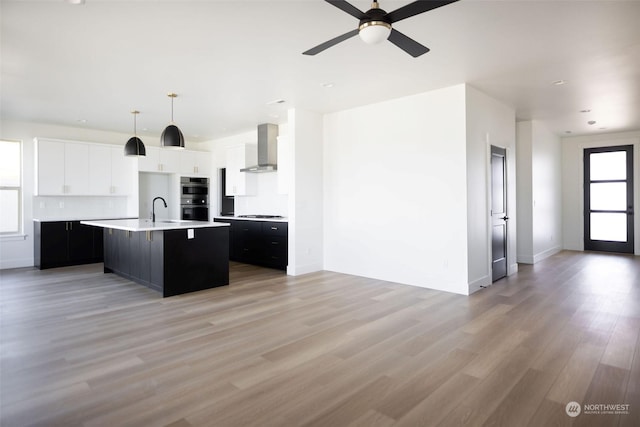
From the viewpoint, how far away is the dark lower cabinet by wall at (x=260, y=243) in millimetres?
6426

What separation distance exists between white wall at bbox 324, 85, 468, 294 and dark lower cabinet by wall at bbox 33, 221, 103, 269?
15.2 ft

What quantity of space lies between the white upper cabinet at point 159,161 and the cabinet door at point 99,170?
2.04ft

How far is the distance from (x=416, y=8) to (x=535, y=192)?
6.31 metres

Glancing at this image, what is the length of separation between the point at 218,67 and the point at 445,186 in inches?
129

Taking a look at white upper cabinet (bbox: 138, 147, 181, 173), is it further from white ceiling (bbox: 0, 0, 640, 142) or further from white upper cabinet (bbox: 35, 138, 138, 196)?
white ceiling (bbox: 0, 0, 640, 142)

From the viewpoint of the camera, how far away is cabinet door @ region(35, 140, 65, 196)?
675cm

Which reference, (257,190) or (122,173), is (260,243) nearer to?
(257,190)

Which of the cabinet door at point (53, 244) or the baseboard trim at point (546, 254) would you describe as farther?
the baseboard trim at point (546, 254)

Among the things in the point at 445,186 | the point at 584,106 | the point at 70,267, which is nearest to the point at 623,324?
the point at 445,186

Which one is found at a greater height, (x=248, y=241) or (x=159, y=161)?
(x=159, y=161)

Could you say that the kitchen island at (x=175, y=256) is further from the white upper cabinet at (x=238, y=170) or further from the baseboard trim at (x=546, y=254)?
the baseboard trim at (x=546, y=254)

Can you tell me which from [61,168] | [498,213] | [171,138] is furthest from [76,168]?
[498,213]

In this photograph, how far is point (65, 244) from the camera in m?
6.79

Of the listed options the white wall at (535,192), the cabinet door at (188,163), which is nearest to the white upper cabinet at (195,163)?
the cabinet door at (188,163)
